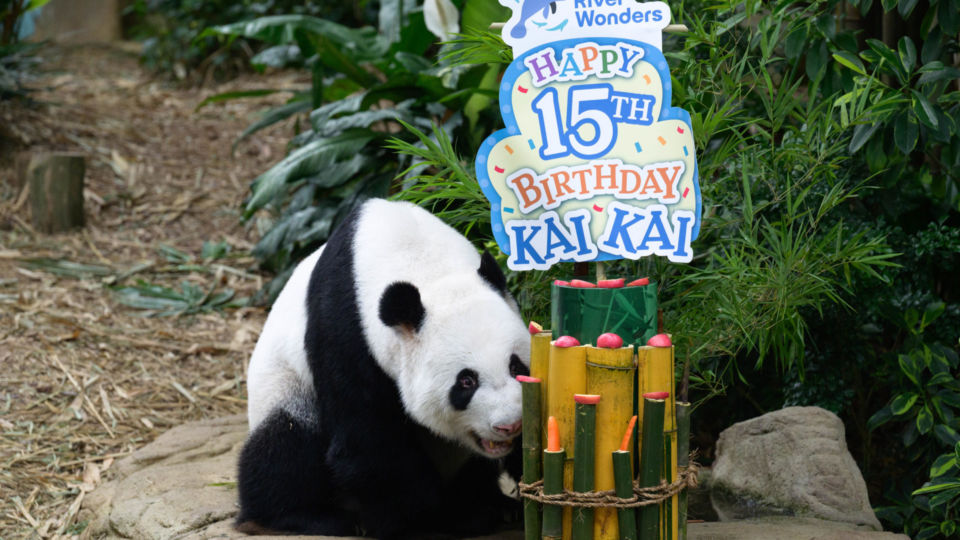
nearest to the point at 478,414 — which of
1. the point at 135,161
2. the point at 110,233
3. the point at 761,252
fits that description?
the point at 761,252

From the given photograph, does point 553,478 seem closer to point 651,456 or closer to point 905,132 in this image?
point 651,456

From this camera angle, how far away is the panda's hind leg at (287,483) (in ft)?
10.4

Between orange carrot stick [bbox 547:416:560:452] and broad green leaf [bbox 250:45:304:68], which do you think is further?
broad green leaf [bbox 250:45:304:68]

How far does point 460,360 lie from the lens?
2.65m

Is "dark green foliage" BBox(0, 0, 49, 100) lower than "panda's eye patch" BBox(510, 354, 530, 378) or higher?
Result: higher

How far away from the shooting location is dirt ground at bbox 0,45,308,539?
13.8 feet

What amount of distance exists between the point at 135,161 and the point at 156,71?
90.0 inches

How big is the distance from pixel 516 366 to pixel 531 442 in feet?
0.83

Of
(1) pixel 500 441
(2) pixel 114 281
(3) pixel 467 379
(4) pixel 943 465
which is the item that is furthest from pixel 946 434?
(2) pixel 114 281

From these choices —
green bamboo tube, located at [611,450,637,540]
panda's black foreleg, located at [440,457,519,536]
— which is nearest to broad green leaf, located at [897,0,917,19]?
green bamboo tube, located at [611,450,637,540]

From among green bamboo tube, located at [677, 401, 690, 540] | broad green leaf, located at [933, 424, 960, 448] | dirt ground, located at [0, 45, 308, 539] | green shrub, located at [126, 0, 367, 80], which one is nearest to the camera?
green bamboo tube, located at [677, 401, 690, 540]

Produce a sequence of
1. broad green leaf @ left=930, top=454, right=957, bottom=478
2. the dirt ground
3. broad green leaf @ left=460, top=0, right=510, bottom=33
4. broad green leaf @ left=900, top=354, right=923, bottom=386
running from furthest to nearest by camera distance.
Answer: broad green leaf @ left=460, top=0, right=510, bottom=33, the dirt ground, broad green leaf @ left=900, top=354, right=923, bottom=386, broad green leaf @ left=930, top=454, right=957, bottom=478

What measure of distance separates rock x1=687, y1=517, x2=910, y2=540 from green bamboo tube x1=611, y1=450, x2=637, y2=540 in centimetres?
49

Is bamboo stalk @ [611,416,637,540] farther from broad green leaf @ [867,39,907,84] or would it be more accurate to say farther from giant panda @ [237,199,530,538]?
broad green leaf @ [867,39,907,84]
